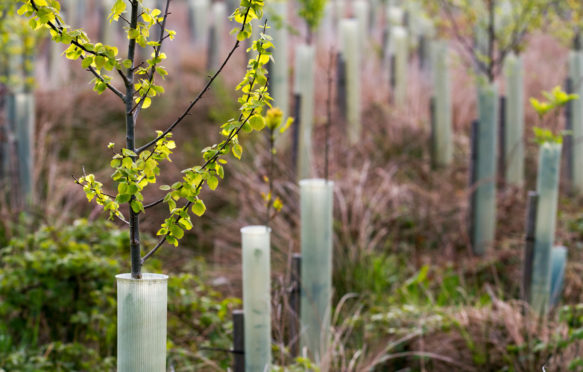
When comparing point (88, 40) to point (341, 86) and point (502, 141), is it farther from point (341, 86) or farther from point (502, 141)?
point (341, 86)

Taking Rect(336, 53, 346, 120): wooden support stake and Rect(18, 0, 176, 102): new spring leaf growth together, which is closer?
Rect(18, 0, 176, 102): new spring leaf growth

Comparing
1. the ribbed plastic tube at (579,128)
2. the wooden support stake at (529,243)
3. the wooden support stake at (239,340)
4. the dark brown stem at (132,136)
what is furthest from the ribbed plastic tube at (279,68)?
the dark brown stem at (132,136)

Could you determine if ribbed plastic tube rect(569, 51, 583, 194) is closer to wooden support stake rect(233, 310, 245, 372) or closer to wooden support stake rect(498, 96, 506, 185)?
wooden support stake rect(498, 96, 506, 185)

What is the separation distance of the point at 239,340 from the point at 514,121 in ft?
13.3

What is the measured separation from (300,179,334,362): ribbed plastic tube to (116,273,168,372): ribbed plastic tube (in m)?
1.29

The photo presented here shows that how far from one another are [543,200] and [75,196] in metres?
3.45

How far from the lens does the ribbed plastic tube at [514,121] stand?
592 cm

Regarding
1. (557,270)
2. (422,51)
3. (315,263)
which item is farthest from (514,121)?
(315,263)

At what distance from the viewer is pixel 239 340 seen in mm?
2590

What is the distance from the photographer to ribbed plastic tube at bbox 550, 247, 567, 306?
3.70 meters

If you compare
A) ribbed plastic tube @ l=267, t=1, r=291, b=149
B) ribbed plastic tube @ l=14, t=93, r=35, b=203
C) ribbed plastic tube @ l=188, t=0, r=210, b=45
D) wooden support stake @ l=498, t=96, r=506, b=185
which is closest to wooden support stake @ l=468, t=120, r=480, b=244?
wooden support stake @ l=498, t=96, r=506, b=185

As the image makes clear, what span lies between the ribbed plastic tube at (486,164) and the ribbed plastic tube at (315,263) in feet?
6.52

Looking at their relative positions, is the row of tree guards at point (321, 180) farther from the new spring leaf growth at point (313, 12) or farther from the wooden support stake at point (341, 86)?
the new spring leaf growth at point (313, 12)

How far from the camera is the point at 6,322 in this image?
3.62 m
